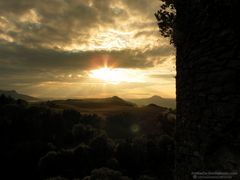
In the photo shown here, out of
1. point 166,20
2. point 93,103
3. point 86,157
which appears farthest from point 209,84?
point 93,103

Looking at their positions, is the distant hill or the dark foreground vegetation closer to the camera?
the dark foreground vegetation

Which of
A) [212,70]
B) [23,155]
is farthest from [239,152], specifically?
[23,155]

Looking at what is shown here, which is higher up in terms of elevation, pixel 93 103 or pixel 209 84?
pixel 209 84

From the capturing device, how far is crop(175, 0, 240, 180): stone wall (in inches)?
169

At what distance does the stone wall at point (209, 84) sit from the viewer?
4.30 metres

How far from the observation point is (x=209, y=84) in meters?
4.64

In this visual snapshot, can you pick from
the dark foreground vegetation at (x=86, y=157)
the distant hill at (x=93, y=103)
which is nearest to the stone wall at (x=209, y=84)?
the dark foreground vegetation at (x=86, y=157)

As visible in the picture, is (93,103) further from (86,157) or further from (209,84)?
(209,84)

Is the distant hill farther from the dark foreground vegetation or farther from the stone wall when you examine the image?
the stone wall

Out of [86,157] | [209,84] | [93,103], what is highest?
[209,84]

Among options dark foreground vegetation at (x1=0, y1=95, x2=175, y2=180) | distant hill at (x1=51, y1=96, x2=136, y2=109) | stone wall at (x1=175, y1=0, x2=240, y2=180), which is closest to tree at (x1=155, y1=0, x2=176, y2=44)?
stone wall at (x1=175, y1=0, x2=240, y2=180)

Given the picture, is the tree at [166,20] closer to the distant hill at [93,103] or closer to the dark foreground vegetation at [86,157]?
the dark foreground vegetation at [86,157]

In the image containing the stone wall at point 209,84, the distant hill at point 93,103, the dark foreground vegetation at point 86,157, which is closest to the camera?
the stone wall at point 209,84

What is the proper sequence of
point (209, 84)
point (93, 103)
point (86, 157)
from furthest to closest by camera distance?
point (93, 103), point (86, 157), point (209, 84)
